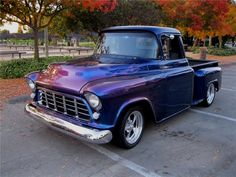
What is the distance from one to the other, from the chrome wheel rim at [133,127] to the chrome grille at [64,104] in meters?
0.75

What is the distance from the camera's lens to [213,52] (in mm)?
23625

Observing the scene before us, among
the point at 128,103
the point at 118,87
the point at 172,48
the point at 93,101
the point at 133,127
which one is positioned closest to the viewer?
the point at 93,101

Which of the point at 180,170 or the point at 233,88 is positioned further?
the point at 233,88

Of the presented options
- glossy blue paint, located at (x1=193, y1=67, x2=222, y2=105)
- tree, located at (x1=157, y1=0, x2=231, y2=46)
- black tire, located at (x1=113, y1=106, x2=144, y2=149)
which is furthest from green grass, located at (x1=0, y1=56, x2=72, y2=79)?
tree, located at (x1=157, y1=0, x2=231, y2=46)

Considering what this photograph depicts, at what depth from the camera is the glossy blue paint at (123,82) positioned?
3.79m

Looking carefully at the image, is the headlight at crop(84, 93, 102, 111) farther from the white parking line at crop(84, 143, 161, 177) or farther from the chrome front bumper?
the white parking line at crop(84, 143, 161, 177)

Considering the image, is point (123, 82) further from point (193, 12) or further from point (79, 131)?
point (193, 12)

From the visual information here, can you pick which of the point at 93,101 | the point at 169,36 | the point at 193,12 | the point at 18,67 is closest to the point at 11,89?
the point at 18,67

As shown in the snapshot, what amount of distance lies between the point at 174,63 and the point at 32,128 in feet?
9.45

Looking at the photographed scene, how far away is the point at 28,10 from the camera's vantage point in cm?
961

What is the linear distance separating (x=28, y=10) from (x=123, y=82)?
6888 millimetres

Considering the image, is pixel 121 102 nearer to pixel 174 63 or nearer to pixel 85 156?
pixel 85 156

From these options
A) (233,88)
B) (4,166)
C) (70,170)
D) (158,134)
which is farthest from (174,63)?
(233,88)

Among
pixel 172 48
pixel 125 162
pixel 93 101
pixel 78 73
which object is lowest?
pixel 125 162
